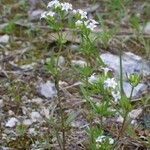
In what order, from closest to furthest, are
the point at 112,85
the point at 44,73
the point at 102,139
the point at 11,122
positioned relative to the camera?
the point at 112,85 < the point at 102,139 < the point at 11,122 < the point at 44,73

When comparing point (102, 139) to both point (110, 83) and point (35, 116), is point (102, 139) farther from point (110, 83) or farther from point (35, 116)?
point (35, 116)

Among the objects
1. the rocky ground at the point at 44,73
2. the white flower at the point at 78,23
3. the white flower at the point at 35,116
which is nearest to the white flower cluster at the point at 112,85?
the white flower at the point at 78,23

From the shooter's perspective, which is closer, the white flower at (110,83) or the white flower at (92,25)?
the white flower at (110,83)

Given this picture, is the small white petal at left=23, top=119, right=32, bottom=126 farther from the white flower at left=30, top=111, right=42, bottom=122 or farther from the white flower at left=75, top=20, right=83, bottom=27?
the white flower at left=75, top=20, right=83, bottom=27

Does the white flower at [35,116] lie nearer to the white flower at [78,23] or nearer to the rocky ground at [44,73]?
the rocky ground at [44,73]

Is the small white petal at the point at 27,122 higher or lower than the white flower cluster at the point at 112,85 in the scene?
lower

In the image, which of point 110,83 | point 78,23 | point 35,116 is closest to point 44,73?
point 35,116

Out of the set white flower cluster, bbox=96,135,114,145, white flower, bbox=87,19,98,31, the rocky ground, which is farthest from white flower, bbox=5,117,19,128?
white flower, bbox=87,19,98,31

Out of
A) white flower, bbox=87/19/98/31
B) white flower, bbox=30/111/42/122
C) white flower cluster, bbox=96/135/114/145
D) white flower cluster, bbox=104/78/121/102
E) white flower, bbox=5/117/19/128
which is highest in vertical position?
white flower, bbox=87/19/98/31

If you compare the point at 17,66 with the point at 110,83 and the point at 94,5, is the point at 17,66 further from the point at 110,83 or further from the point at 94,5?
the point at 110,83
